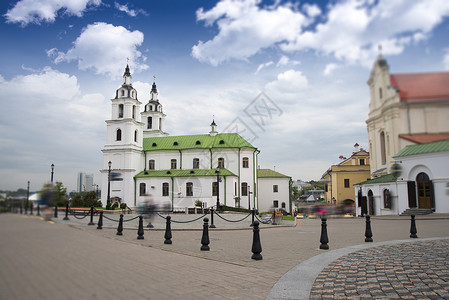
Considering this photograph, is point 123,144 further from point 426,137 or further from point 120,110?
point 426,137

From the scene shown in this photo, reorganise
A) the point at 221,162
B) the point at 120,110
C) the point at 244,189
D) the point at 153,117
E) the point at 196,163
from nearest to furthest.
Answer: the point at 244,189
the point at 221,162
the point at 120,110
the point at 196,163
the point at 153,117

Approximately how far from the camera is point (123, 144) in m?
55.5

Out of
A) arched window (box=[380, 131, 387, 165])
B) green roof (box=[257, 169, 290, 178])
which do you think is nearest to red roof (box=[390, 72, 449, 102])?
arched window (box=[380, 131, 387, 165])

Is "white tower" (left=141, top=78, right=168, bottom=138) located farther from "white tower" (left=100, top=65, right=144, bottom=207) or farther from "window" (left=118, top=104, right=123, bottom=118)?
"window" (left=118, top=104, right=123, bottom=118)

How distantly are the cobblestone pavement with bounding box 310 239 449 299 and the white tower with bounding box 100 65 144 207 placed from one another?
49.4 m

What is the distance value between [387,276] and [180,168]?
5320cm

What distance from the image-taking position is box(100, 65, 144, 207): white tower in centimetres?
5406

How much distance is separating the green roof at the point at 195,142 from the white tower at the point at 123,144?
4748 millimetres

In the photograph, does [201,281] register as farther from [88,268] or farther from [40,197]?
[40,197]

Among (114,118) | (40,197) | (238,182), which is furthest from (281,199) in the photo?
(40,197)

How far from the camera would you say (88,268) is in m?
4.38

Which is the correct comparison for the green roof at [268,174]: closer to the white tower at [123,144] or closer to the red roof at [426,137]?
the white tower at [123,144]

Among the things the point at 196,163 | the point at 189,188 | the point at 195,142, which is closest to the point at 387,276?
the point at 189,188

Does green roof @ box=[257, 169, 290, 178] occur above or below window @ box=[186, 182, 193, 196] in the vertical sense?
above
